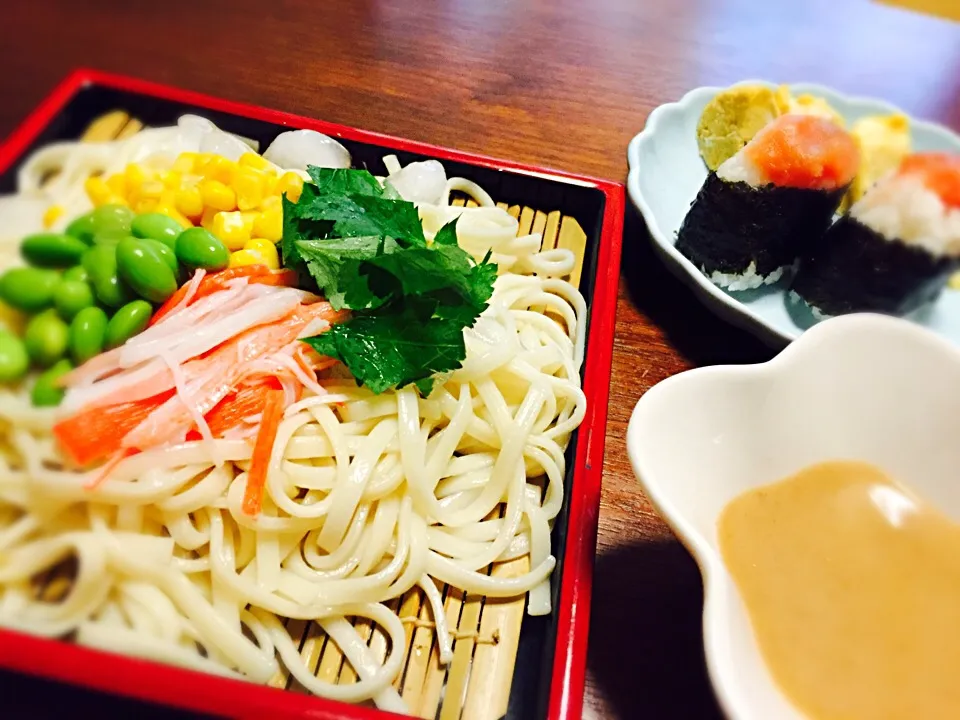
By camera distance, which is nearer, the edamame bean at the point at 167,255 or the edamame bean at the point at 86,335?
the edamame bean at the point at 86,335

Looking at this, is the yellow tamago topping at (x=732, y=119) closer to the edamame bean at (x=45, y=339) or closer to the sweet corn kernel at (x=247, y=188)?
the sweet corn kernel at (x=247, y=188)

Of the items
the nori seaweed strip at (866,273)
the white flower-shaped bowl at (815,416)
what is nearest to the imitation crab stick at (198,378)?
the white flower-shaped bowl at (815,416)

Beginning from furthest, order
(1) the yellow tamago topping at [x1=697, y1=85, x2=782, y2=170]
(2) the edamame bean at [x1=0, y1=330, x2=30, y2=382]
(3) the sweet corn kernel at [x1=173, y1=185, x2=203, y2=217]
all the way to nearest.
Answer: (1) the yellow tamago topping at [x1=697, y1=85, x2=782, y2=170]
(3) the sweet corn kernel at [x1=173, y1=185, x2=203, y2=217]
(2) the edamame bean at [x1=0, y1=330, x2=30, y2=382]

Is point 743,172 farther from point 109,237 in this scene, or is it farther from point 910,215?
point 109,237

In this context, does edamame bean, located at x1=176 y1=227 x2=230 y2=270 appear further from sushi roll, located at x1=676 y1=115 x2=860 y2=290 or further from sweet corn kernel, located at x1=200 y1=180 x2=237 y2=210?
sushi roll, located at x1=676 y1=115 x2=860 y2=290

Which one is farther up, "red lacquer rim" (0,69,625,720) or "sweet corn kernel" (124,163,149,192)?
"sweet corn kernel" (124,163,149,192)

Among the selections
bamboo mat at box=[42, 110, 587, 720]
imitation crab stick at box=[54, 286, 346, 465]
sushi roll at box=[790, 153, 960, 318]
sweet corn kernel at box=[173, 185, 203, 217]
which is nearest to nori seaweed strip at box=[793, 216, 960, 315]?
sushi roll at box=[790, 153, 960, 318]

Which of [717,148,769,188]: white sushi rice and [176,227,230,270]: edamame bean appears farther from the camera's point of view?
[717,148,769,188]: white sushi rice
